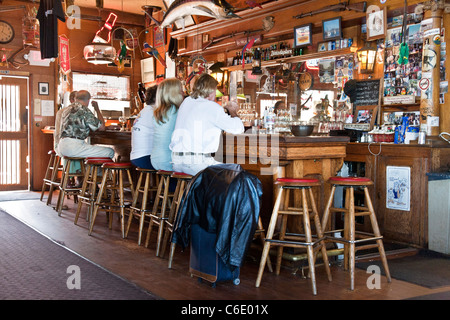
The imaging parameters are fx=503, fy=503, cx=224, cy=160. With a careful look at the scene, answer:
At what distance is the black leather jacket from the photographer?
3445mm

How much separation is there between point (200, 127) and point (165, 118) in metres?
0.87

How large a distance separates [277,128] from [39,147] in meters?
6.45

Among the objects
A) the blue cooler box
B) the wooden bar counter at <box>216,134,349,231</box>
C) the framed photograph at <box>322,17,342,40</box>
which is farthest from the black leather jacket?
the framed photograph at <box>322,17,342,40</box>

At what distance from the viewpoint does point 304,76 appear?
7.22 m

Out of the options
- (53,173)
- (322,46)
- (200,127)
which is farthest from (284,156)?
(53,173)

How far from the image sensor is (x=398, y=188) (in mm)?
5129

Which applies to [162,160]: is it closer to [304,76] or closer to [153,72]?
[304,76]

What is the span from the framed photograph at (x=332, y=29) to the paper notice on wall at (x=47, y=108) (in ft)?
19.3

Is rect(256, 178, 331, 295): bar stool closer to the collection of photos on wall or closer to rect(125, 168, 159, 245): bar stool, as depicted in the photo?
rect(125, 168, 159, 245): bar stool

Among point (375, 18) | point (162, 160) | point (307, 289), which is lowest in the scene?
point (307, 289)

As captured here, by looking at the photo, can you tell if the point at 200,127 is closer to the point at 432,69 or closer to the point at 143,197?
the point at 143,197

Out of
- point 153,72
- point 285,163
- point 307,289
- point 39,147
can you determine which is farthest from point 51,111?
point 307,289

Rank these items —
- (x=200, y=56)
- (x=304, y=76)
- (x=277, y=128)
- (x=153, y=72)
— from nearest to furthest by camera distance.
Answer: (x=277, y=128) < (x=304, y=76) < (x=200, y=56) < (x=153, y=72)

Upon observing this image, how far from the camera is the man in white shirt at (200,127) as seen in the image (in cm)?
411
